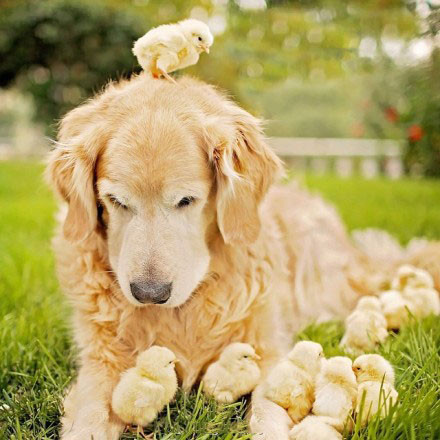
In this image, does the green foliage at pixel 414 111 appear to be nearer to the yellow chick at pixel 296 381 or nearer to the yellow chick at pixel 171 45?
the yellow chick at pixel 171 45

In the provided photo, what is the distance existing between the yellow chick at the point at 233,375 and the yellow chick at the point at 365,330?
0.59 meters

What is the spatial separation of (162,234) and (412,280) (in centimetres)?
158

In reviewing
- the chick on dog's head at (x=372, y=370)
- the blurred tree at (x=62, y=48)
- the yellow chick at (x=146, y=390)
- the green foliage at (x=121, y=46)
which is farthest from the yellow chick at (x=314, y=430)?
the blurred tree at (x=62, y=48)

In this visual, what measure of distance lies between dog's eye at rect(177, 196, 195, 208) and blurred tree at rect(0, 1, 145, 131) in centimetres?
913

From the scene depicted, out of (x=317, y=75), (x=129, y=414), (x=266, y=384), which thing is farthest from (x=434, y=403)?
(x=317, y=75)

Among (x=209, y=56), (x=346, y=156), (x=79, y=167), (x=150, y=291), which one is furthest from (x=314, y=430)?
(x=346, y=156)

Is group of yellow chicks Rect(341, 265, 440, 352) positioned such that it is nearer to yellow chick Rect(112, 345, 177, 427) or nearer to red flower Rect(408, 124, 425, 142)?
yellow chick Rect(112, 345, 177, 427)

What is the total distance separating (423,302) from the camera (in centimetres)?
279

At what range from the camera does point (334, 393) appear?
178cm

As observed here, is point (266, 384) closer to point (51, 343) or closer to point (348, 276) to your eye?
point (51, 343)

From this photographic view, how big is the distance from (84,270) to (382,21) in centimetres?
263

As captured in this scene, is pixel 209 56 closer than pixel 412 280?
No

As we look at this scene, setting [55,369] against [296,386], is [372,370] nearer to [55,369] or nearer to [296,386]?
[296,386]

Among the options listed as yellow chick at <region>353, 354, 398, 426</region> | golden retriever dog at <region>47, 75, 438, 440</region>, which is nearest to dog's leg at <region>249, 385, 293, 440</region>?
golden retriever dog at <region>47, 75, 438, 440</region>
